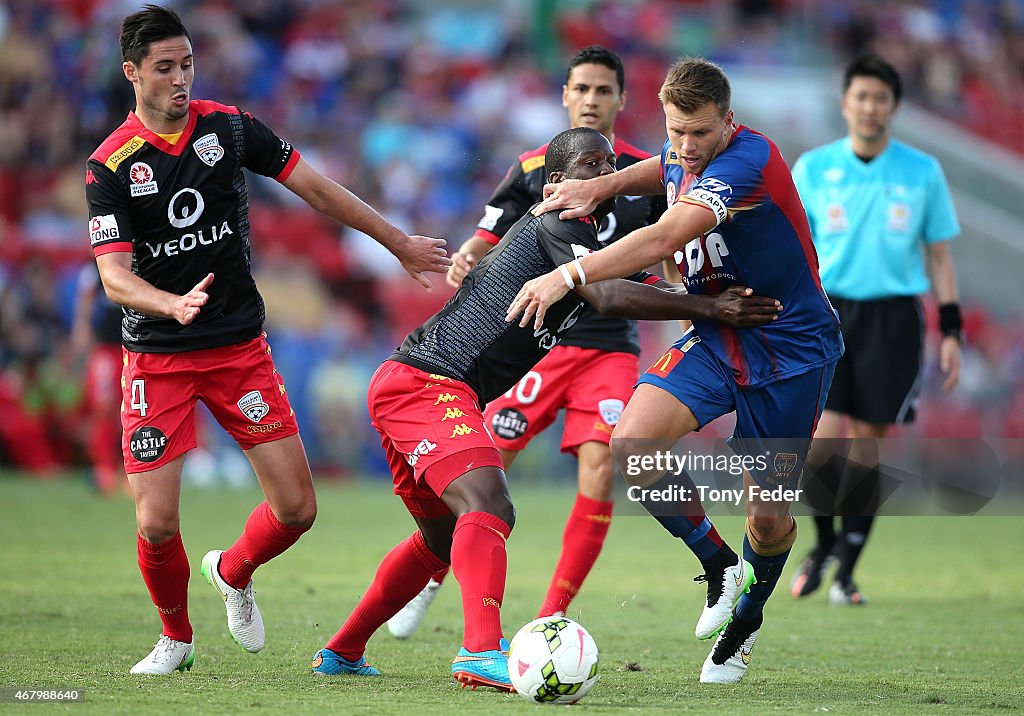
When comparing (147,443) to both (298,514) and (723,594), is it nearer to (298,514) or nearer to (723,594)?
(298,514)

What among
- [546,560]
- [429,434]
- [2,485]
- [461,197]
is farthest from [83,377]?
[429,434]

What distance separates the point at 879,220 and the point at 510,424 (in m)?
3.01

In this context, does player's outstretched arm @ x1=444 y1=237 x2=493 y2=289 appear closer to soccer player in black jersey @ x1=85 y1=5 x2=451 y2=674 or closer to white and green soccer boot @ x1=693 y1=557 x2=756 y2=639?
soccer player in black jersey @ x1=85 y1=5 x2=451 y2=674

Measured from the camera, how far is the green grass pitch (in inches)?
198

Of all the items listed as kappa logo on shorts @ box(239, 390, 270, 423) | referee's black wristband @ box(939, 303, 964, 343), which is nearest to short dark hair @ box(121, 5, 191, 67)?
kappa logo on shorts @ box(239, 390, 270, 423)

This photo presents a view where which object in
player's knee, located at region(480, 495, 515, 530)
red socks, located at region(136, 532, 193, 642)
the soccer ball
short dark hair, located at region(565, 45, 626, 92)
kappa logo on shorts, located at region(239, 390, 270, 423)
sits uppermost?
short dark hair, located at region(565, 45, 626, 92)

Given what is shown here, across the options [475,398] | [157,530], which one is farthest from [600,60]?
[157,530]

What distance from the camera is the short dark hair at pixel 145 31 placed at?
18.2ft

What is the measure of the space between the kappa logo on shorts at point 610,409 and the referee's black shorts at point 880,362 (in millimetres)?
2114

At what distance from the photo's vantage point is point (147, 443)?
569cm

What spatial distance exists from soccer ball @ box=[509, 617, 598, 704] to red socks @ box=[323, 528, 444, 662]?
0.89m

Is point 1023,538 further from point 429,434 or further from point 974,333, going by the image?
point 429,434

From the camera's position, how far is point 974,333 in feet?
58.2

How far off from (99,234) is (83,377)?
32.6 feet
